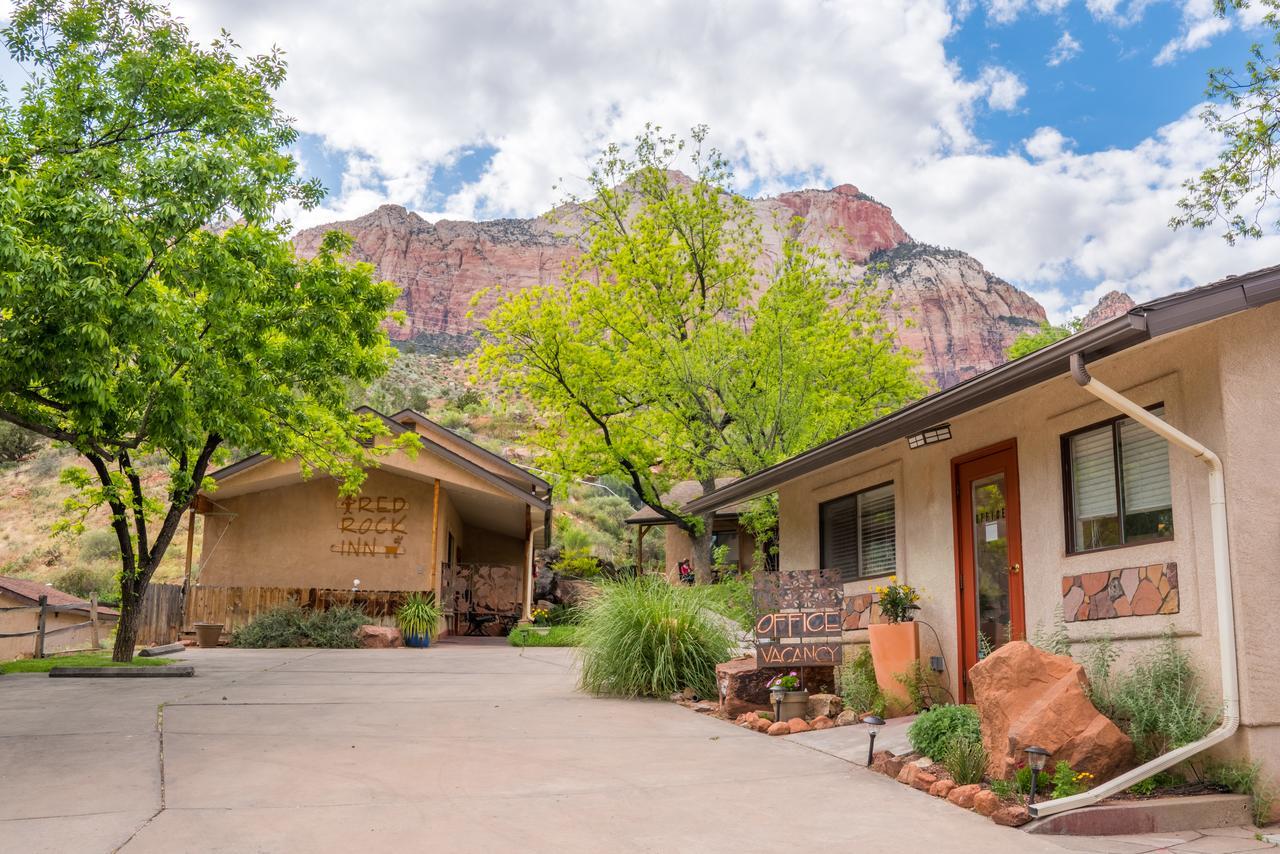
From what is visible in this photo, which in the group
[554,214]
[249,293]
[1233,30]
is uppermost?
[554,214]

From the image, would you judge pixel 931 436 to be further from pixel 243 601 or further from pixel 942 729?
pixel 243 601

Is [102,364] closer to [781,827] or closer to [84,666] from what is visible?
[84,666]

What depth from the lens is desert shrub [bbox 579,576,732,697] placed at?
10.2 meters

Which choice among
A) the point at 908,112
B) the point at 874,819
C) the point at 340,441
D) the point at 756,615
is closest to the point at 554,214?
the point at 340,441

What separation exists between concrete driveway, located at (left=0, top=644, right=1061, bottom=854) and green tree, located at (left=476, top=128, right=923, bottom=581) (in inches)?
376

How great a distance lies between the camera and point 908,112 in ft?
172

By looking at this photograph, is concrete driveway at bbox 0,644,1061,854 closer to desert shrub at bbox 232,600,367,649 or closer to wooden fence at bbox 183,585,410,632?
desert shrub at bbox 232,600,367,649

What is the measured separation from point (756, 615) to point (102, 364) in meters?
6.56

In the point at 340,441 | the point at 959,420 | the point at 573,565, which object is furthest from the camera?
the point at 573,565

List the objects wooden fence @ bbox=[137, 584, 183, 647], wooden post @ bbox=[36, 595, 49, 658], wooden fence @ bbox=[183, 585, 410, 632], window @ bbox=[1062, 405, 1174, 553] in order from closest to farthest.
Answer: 1. window @ bbox=[1062, 405, 1174, 553]
2. wooden post @ bbox=[36, 595, 49, 658]
3. wooden fence @ bbox=[137, 584, 183, 647]
4. wooden fence @ bbox=[183, 585, 410, 632]

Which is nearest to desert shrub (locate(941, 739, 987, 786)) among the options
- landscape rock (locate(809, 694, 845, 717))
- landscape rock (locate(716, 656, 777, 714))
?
landscape rock (locate(809, 694, 845, 717))

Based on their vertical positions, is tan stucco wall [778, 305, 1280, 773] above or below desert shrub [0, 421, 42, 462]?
below

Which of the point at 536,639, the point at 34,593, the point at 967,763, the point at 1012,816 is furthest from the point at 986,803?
the point at 34,593

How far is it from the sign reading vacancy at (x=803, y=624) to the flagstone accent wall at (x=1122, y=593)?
2.51 meters
